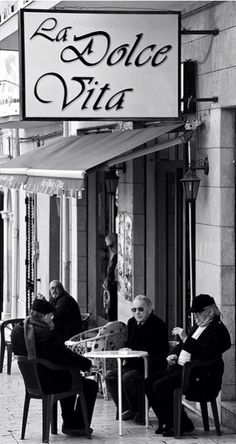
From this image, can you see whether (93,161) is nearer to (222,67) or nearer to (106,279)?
(222,67)

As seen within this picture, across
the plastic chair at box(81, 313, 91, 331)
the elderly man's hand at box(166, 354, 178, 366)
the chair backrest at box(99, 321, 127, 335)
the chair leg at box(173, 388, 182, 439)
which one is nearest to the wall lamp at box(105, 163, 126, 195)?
the plastic chair at box(81, 313, 91, 331)

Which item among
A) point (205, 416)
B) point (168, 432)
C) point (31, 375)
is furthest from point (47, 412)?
point (205, 416)

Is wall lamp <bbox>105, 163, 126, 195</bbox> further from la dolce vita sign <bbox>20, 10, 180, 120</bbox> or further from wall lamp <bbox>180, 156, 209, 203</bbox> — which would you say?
la dolce vita sign <bbox>20, 10, 180, 120</bbox>

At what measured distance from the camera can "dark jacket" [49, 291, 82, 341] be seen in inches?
654

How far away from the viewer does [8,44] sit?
750 inches

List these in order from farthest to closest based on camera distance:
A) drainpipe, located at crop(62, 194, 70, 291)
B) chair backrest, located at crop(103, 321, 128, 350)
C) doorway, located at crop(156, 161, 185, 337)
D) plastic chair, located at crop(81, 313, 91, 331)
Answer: drainpipe, located at crop(62, 194, 70, 291), plastic chair, located at crop(81, 313, 91, 331), doorway, located at crop(156, 161, 185, 337), chair backrest, located at crop(103, 321, 128, 350)

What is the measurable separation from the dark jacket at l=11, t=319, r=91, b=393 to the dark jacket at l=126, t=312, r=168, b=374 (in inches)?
46.3

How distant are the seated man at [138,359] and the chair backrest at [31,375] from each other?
1.24 metres

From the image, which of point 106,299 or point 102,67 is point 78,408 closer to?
point 102,67

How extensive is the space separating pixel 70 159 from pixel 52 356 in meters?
3.59

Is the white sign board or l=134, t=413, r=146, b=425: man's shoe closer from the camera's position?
l=134, t=413, r=146, b=425: man's shoe

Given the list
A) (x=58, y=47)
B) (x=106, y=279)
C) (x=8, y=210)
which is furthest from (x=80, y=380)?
(x=8, y=210)

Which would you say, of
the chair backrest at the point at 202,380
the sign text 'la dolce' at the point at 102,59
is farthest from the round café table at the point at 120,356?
the sign text 'la dolce' at the point at 102,59

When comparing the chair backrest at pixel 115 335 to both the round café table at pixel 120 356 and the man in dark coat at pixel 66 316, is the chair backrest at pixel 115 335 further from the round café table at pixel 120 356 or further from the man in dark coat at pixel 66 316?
the man in dark coat at pixel 66 316
